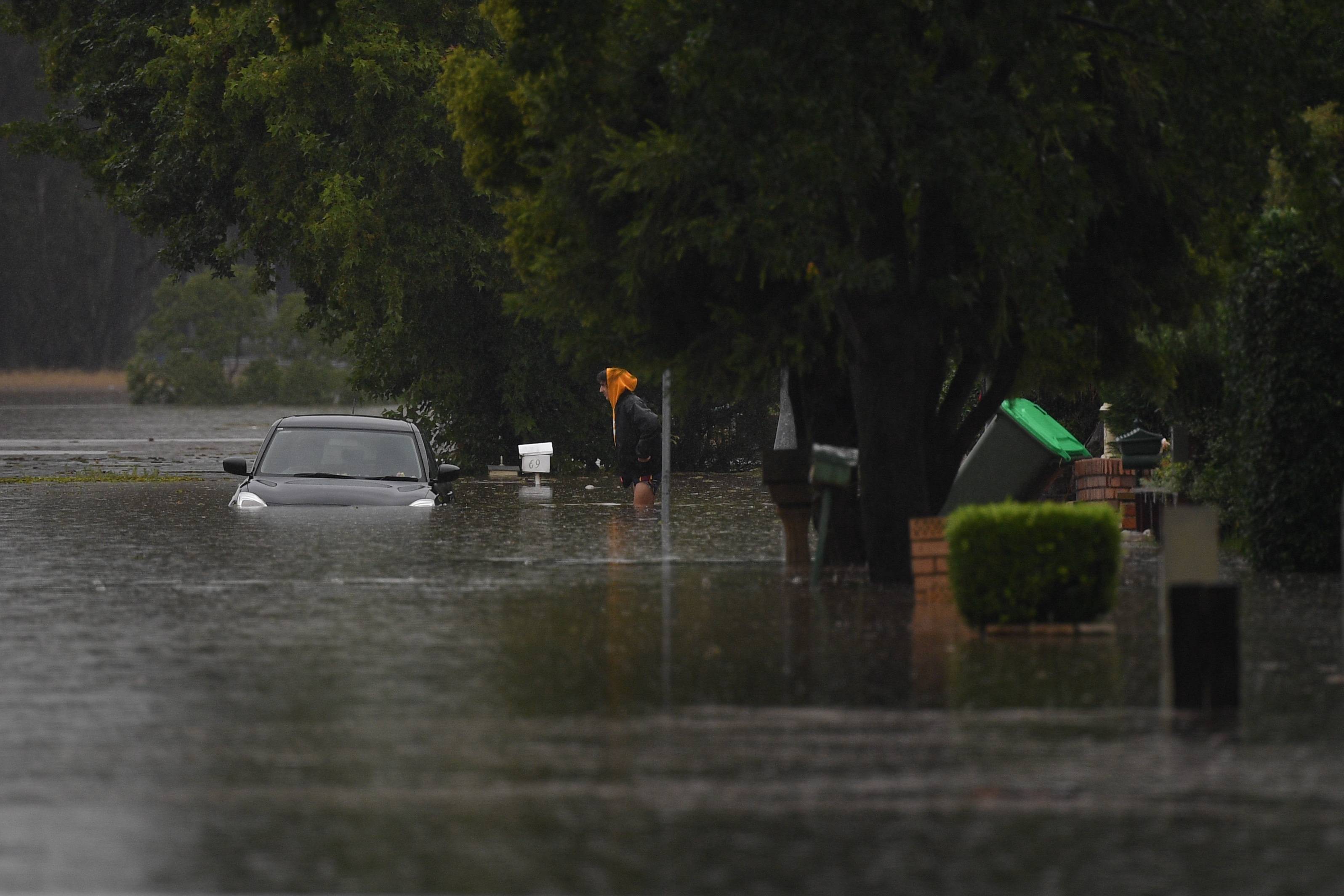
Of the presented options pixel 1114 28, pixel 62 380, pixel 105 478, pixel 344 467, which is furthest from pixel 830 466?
pixel 62 380

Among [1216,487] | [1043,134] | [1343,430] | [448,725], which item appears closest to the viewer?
[448,725]

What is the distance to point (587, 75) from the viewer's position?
16297 millimetres

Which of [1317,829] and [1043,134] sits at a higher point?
[1043,134]

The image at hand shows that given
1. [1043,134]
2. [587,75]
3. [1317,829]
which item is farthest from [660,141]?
[1317,829]

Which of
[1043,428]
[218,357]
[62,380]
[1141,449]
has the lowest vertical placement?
[1141,449]

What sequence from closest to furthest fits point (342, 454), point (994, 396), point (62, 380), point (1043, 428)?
point (994, 396) → point (1043, 428) → point (342, 454) → point (62, 380)

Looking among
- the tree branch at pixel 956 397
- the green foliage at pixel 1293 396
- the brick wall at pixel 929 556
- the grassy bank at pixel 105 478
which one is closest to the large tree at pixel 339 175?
the grassy bank at pixel 105 478

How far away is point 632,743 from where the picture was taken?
9477 mm

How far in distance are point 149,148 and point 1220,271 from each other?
2511cm

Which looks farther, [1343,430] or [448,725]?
[1343,430]

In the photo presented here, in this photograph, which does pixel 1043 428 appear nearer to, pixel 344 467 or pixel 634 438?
pixel 344 467

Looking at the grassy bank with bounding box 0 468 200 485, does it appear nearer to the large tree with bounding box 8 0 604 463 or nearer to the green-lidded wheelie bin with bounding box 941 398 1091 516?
the large tree with bounding box 8 0 604 463

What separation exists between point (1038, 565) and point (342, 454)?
42.7ft

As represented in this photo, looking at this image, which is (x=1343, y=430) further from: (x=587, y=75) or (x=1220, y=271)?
(x=587, y=75)
